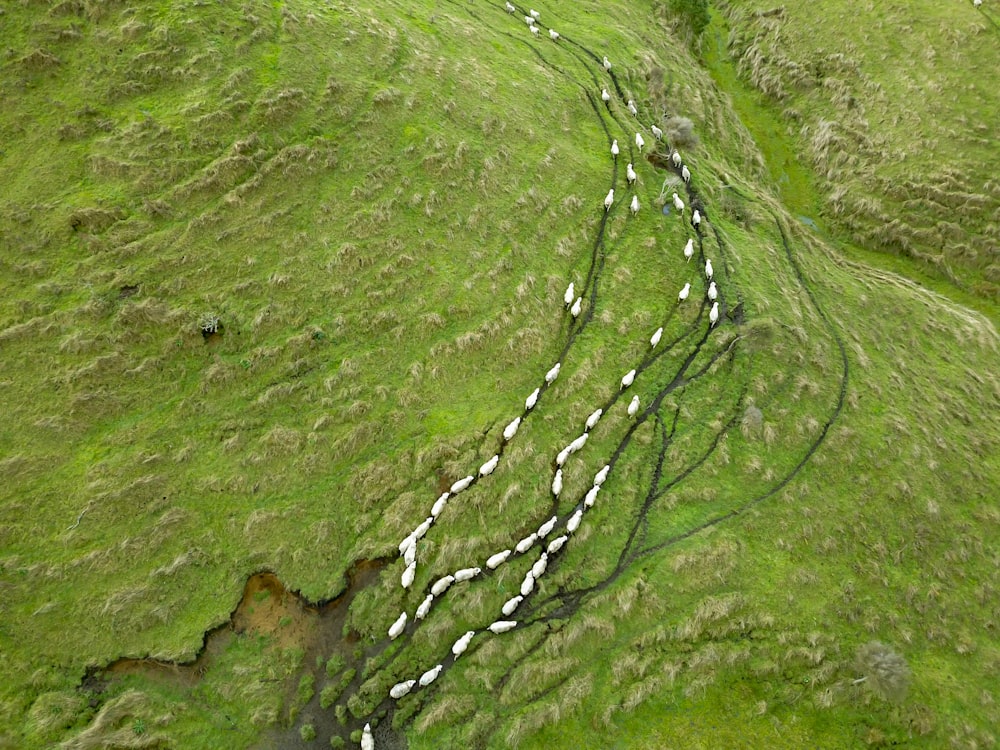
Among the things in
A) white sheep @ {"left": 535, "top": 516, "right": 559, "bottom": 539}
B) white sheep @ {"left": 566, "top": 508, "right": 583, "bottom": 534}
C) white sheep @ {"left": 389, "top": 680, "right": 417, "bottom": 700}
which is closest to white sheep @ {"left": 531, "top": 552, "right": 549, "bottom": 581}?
white sheep @ {"left": 535, "top": 516, "right": 559, "bottom": 539}

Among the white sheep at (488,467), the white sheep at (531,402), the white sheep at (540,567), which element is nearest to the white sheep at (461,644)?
the white sheep at (540,567)

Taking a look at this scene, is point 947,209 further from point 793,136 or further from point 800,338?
point 800,338

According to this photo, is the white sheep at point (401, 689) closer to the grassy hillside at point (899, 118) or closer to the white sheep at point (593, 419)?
the white sheep at point (593, 419)

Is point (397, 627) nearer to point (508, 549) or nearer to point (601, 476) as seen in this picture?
point (508, 549)

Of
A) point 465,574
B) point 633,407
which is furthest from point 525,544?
point 633,407

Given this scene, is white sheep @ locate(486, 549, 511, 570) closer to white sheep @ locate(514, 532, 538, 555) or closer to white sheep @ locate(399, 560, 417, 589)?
white sheep @ locate(514, 532, 538, 555)
